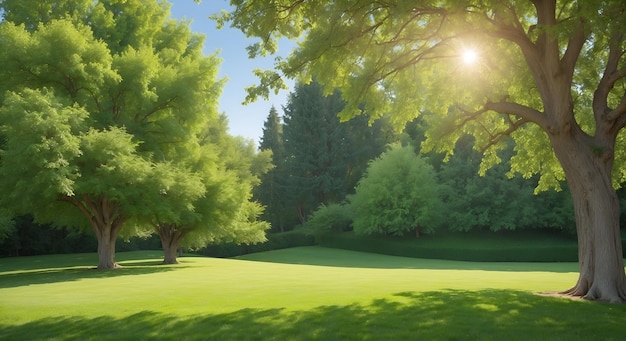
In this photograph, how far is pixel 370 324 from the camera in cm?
828

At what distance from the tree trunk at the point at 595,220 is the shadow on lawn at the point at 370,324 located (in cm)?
145

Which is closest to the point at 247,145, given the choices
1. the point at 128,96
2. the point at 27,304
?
the point at 128,96

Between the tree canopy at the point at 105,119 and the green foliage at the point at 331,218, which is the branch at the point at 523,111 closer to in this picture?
the tree canopy at the point at 105,119

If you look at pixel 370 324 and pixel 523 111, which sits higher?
pixel 523 111

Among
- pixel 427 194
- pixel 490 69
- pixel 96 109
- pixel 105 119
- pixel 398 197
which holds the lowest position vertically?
pixel 398 197

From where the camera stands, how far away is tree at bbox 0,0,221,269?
61.7ft

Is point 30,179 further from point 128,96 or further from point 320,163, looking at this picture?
point 320,163

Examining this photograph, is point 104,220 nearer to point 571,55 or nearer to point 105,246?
point 105,246

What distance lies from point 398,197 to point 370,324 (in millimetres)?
37887

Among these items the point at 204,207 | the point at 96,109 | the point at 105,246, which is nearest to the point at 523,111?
the point at 204,207

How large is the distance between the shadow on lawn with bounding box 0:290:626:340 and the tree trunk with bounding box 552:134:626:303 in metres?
1.45

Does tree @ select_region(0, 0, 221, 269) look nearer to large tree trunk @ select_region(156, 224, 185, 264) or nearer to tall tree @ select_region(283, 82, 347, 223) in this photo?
large tree trunk @ select_region(156, 224, 185, 264)

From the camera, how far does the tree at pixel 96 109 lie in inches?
741

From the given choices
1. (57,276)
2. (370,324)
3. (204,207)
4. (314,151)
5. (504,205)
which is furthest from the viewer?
(314,151)
